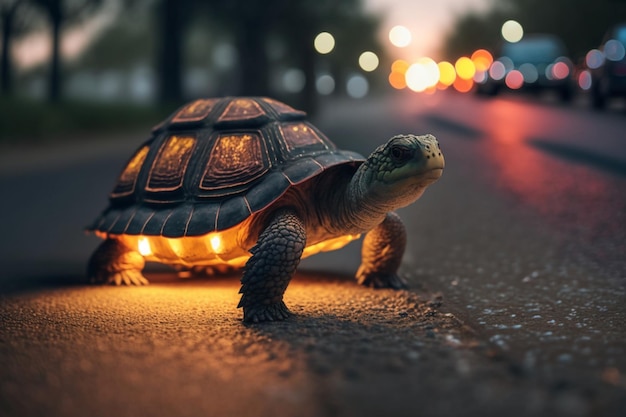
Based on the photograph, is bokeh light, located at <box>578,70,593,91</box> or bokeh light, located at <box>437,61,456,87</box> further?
bokeh light, located at <box>437,61,456,87</box>

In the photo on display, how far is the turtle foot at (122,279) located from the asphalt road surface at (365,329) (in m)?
0.18

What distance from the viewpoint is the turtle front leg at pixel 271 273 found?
432 cm

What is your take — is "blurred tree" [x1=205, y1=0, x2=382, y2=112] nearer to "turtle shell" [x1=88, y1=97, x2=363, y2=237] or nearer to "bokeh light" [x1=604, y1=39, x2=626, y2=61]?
"bokeh light" [x1=604, y1=39, x2=626, y2=61]

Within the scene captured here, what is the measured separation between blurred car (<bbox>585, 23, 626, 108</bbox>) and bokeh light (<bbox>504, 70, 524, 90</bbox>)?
265 inches

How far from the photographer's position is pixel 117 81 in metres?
134

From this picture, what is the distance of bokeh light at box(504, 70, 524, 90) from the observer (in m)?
27.1

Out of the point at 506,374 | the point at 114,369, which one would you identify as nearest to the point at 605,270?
the point at 506,374

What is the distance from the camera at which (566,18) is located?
179ft

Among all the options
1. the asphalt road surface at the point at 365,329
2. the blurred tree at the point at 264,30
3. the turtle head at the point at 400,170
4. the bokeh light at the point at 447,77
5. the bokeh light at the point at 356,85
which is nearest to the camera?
the asphalt road surface at the point at 365,329

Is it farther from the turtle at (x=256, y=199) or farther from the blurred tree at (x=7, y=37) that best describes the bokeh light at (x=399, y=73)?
the turtle at (x=256, y=199)

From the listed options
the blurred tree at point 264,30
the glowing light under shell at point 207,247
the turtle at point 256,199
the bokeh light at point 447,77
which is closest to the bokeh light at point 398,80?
the bokeh light at point 447,77

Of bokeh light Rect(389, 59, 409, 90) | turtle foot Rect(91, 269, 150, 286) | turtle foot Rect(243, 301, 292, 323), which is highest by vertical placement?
bokeh light Rect(389, 59, 409, 90)

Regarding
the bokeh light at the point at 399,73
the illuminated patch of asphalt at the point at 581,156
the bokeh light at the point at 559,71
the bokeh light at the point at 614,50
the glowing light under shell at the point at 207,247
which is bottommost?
the glowing light under shell at the point at 207,247

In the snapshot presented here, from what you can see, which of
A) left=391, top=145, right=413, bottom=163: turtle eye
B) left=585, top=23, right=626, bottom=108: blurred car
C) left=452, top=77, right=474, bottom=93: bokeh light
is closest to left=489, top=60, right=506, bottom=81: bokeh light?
left=585, top=23, right=626, bottom=108: blurred car
